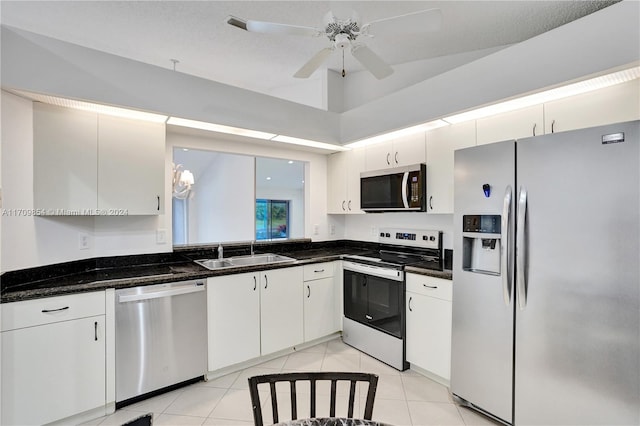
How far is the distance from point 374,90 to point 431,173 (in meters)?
1.35

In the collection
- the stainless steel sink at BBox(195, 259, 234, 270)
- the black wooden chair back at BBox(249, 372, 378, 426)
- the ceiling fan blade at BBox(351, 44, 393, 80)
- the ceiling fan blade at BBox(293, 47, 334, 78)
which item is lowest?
the black wooden chair back at BBox(249, 372, 378, 426)

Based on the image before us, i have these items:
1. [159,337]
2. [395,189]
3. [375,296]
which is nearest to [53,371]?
[159,337]

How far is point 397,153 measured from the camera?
307 centimetres

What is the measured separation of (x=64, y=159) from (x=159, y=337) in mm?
1422

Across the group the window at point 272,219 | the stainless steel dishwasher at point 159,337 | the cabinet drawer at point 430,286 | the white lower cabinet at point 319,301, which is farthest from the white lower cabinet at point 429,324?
the window at point 272,219

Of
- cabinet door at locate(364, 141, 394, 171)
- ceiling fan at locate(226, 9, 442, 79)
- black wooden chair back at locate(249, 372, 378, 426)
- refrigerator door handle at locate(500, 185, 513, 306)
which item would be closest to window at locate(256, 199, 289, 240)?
cabinet door at locate(364, 141, 394, 171)

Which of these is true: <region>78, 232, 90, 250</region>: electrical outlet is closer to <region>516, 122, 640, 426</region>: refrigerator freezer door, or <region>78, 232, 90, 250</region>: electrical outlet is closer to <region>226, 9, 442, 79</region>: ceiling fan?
<region>226, 9, 442, 79</region>: ceiling fan

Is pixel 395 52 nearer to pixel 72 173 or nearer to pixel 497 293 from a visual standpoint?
pixel 497 293

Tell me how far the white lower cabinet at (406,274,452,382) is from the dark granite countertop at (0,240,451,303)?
118 millimetres

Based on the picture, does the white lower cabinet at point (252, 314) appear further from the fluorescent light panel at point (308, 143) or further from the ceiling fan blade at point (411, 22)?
the ceiling fan blade at point (411, 22)

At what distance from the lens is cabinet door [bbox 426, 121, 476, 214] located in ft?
8.32

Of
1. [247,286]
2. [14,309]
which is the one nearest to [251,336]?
[247,286]

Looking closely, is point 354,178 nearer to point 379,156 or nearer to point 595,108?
point 379,156

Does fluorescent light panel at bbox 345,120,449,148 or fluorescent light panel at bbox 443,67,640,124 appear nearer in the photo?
fluorescent light panel at bbox 443,67,640,124
